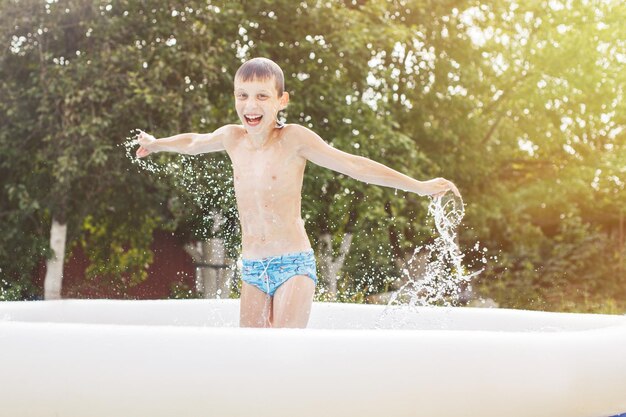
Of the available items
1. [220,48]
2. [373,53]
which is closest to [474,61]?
[373,53]

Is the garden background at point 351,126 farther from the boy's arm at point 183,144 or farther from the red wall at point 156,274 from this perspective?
the boy's arm at point 183,144

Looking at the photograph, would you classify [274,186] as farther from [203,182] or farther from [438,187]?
[203,182]

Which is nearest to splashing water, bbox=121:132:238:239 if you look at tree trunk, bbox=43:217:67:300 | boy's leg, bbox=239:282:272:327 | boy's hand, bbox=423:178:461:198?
tree trunk, bbox=43:217:67:300

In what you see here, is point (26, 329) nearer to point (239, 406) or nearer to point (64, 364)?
point (64, 364)

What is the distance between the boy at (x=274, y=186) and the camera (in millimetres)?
2949

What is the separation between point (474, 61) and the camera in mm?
11930

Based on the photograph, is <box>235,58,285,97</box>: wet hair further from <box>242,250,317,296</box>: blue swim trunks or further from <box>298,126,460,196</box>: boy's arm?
<box>242,250,317,296</box>: blue swim trunks

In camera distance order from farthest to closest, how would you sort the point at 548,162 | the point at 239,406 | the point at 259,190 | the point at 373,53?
the point at 548,162 < the point at 373,53 < the point at 259,190 < the point at 239,406

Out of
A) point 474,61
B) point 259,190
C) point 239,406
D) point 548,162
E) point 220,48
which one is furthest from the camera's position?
point 548,162

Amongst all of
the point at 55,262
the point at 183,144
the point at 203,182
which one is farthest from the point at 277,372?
the point at 55,262

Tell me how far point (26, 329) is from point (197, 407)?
510mm

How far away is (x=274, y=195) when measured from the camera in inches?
120

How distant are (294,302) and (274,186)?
1.26ft

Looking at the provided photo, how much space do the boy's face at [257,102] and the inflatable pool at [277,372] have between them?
2.75ft
